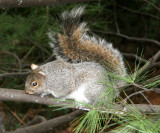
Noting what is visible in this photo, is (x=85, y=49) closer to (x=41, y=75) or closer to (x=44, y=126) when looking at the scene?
(x=41, y=75)

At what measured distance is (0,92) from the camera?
4.19 ft

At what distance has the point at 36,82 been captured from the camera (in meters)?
1.46

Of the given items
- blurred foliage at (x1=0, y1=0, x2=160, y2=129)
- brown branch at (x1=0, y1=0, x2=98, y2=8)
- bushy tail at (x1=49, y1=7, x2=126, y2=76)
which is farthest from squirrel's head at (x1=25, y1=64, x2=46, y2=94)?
brown branch at (x1=0, y1=0, x2=98, y2=8)

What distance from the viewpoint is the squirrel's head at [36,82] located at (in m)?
1.42

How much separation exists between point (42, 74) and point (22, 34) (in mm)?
779

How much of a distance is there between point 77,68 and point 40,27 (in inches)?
34.1

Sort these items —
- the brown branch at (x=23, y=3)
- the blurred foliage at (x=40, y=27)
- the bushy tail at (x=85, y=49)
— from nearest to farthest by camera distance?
the brown branch at (x=23, y=3), the bushy tail at (x=85, y=49), the blurred foliage at (x=40, y=27)

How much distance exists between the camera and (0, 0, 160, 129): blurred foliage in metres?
2.04

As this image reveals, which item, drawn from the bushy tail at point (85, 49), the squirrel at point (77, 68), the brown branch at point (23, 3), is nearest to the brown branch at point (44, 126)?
the squirrel at point (77, 68)

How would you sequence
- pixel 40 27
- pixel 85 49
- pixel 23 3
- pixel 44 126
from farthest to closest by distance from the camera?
1. pixel 40 27
2. pixel 44 126
3. pixel 85 49
4. pixel 23 3

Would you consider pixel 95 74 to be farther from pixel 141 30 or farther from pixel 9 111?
pixel 141 30

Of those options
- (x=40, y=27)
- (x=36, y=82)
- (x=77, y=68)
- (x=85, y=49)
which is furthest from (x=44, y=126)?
(x=40, y=27)

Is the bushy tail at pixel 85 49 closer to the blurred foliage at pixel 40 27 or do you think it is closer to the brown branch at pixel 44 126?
→ the blurred foliage at pixel 40 27

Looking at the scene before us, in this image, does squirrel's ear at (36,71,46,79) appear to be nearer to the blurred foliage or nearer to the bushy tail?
the bushy tail
